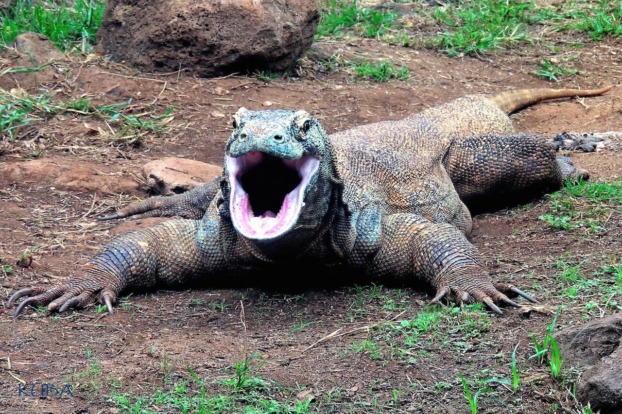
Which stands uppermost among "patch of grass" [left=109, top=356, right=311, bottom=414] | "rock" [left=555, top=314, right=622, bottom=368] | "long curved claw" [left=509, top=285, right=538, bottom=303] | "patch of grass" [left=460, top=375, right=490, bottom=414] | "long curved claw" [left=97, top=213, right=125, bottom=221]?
"rock" [left=555, top=314, right=622, bottom=368]

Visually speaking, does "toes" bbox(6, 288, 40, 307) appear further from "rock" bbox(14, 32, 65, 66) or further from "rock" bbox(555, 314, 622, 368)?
"rock" bbox(14, 32, 65, 66)

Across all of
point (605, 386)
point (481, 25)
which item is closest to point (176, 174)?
point (605, 386)

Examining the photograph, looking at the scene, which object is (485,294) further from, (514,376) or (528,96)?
(528,96)

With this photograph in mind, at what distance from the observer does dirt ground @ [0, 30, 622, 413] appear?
359cm

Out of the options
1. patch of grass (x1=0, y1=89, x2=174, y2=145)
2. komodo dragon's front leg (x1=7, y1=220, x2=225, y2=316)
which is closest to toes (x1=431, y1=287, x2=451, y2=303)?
komodo dragon's front leg (x1=7, y1=220, x2=225, y2=316)

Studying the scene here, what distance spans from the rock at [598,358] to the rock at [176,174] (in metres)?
3.48

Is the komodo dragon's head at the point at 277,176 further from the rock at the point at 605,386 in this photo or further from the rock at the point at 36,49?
the rock at the point at 36,49

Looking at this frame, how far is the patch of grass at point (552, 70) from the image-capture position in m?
9.73

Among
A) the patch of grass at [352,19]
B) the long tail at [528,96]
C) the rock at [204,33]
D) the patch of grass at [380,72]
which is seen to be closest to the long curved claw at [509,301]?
the long tail at [528,96]

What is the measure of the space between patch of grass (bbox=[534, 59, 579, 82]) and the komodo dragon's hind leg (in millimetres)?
3402

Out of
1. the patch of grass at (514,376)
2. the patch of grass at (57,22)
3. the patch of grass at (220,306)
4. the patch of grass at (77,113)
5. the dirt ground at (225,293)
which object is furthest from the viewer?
the patch of grass at (57,22)

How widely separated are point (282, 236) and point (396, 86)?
16.5 feet

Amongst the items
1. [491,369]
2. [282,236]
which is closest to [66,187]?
[282,236]

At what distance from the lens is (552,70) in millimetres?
9828
